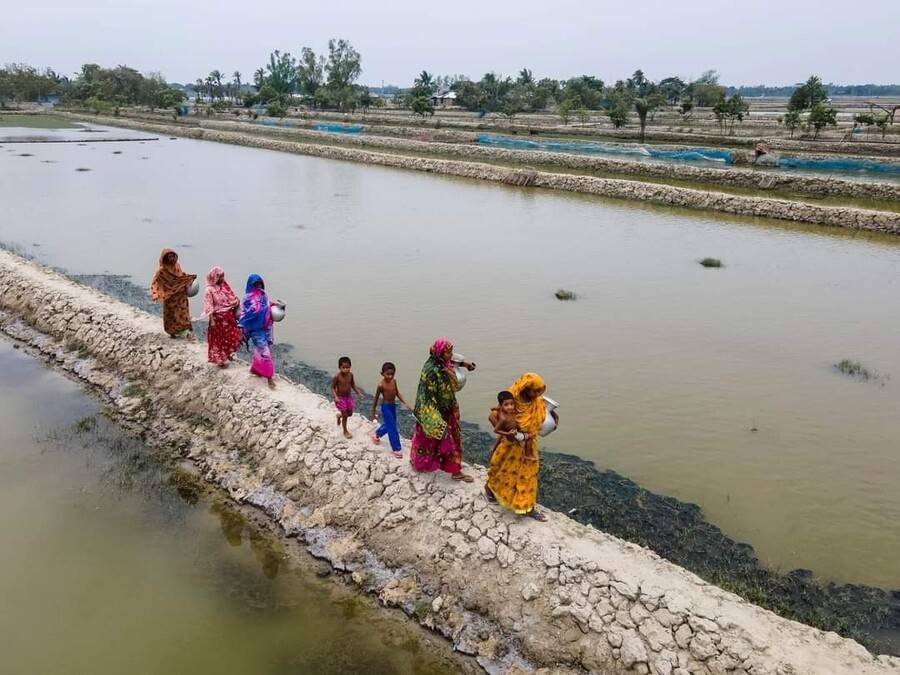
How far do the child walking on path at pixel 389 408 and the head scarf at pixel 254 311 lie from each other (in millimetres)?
1881

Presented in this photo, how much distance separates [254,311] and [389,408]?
7.20 ft

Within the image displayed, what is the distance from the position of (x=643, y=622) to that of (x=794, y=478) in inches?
131

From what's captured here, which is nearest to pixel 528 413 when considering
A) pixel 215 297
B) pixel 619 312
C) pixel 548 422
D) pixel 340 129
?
pixel 548 422

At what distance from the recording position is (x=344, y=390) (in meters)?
6.33

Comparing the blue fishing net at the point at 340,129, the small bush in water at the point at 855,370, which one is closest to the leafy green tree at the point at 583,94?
the blue fishing net at the point at 340,129

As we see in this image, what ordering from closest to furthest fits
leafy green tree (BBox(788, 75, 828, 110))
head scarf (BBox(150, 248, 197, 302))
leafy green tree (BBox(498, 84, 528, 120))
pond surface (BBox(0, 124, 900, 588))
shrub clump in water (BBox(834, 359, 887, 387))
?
pond surface (BBox(0, 124, 900, 588)) → head scarf (BBox(150, 248, 197, 302)) → shrub clump in water (BBox(834, 359, 887, 387)) → leafy green tree (BBox(788, 75, 828, 110)) → leafy green tree (BBox(498, 84, 528, 120))

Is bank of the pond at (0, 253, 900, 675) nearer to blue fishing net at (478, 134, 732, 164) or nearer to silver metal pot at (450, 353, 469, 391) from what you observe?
silver metal pot at (450, 353, 469, 391)

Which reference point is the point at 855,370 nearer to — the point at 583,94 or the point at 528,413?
the point at 528,413

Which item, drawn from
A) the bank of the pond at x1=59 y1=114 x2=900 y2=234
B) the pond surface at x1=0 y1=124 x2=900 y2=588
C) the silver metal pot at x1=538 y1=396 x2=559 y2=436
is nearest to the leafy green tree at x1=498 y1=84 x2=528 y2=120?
the bank of the pond at x1=59 y1=114 x2=900 y2=234

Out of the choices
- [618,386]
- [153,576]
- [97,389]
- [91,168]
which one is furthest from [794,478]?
[91,168]

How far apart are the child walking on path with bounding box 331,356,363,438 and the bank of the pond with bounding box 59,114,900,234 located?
1909 cm

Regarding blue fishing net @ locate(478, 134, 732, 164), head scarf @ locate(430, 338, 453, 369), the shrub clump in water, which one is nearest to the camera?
head scarf @ locate(430, 338, 453, 369)

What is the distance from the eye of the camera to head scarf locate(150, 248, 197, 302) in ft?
27.1

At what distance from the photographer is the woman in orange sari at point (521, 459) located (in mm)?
5027
